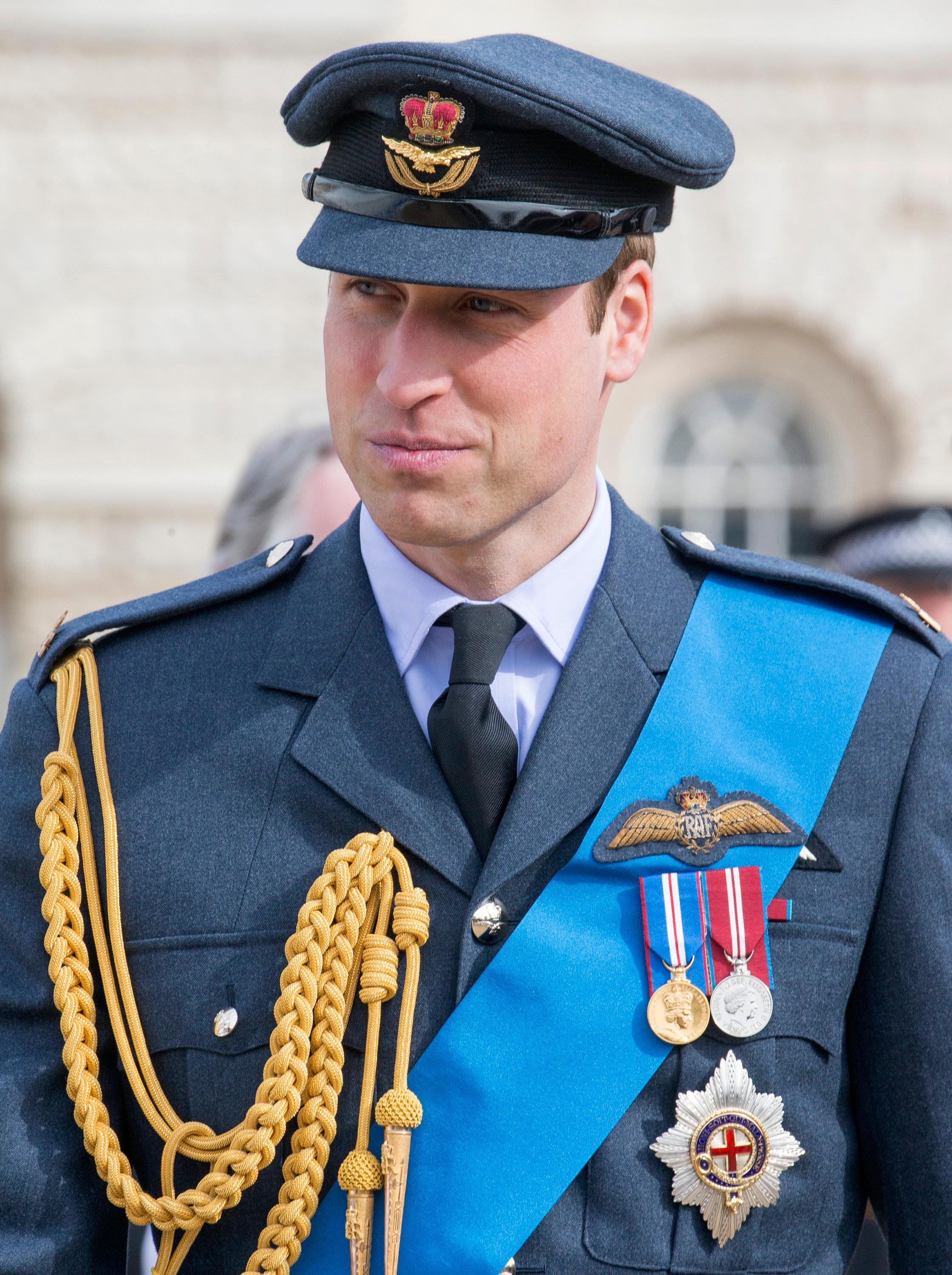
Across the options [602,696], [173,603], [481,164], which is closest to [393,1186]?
[602,696]

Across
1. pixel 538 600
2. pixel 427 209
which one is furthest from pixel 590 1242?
pixel 427 209

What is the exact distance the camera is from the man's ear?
1.89 m

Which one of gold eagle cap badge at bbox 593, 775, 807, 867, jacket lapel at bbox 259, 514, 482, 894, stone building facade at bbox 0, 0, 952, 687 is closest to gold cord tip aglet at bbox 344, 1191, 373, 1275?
jacket lapel at bbox 259, 514, 482, 894

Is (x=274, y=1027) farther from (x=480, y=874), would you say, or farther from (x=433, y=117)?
(x=433, y=117)

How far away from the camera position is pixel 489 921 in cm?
172

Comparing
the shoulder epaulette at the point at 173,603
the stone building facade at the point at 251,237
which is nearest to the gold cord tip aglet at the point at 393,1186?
the shoulder epaulette at the point at 173,603

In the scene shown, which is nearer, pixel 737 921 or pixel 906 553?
pixel 737 921

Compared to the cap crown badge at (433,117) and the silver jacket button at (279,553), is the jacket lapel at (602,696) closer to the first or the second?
the silver jacket button at (279,553)

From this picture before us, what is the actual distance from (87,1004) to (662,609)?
86cm

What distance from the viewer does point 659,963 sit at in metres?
1.73

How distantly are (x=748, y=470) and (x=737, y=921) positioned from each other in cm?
758

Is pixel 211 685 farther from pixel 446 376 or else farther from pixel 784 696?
pixel 784 696

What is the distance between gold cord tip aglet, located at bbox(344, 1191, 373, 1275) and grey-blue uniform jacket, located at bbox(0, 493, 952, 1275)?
0.07 metres

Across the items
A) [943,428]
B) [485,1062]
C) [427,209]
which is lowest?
[943,428]
